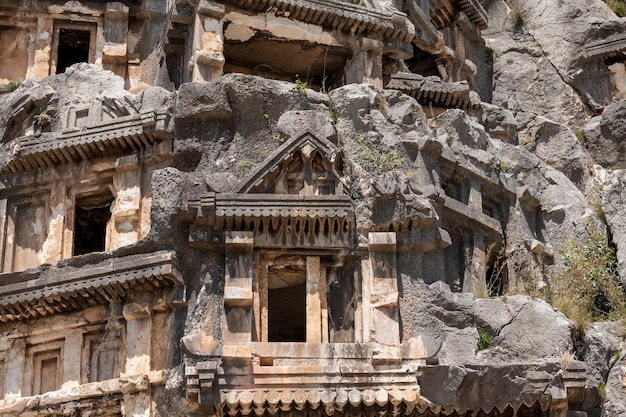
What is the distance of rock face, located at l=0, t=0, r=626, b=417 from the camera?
19.5 meters

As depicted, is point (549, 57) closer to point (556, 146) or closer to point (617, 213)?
point (556, 146)

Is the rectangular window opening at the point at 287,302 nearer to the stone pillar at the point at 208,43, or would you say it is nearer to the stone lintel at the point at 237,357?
the stone lintel at the point at 237,357

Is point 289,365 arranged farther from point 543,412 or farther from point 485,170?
point 485,170

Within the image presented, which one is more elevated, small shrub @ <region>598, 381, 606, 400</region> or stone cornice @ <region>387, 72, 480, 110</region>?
stone cornice @ <region>387, 72, 480, 110</region>

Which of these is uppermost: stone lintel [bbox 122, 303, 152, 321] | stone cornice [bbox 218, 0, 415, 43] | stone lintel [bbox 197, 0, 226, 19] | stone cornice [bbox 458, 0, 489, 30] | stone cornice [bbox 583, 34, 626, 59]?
stone cornice [bbox 458, 0, 489, 30]

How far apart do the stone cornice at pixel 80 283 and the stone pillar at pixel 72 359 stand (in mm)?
529

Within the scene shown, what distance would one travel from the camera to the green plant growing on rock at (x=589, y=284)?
2220 centimetres

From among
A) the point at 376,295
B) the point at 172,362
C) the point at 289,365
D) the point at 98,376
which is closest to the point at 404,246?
the point at 376,295

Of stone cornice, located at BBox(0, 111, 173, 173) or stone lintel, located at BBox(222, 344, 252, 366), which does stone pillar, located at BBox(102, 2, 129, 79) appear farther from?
stone lintel, located at BBox(222, 344, 252, 366)

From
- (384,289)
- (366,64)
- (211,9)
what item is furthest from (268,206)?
(366,64)

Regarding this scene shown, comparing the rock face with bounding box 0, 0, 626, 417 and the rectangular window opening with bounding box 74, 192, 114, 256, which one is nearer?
the rock face with bounding box 0, 0, 626, 417

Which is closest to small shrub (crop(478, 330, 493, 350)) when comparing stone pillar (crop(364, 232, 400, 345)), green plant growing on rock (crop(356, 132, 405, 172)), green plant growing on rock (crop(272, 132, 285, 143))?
stone pillar (crop(364, 232, 400, 345))

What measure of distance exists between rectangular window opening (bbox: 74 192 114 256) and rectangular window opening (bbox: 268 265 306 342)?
384 centimetres

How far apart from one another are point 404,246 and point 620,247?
19.6 ft
